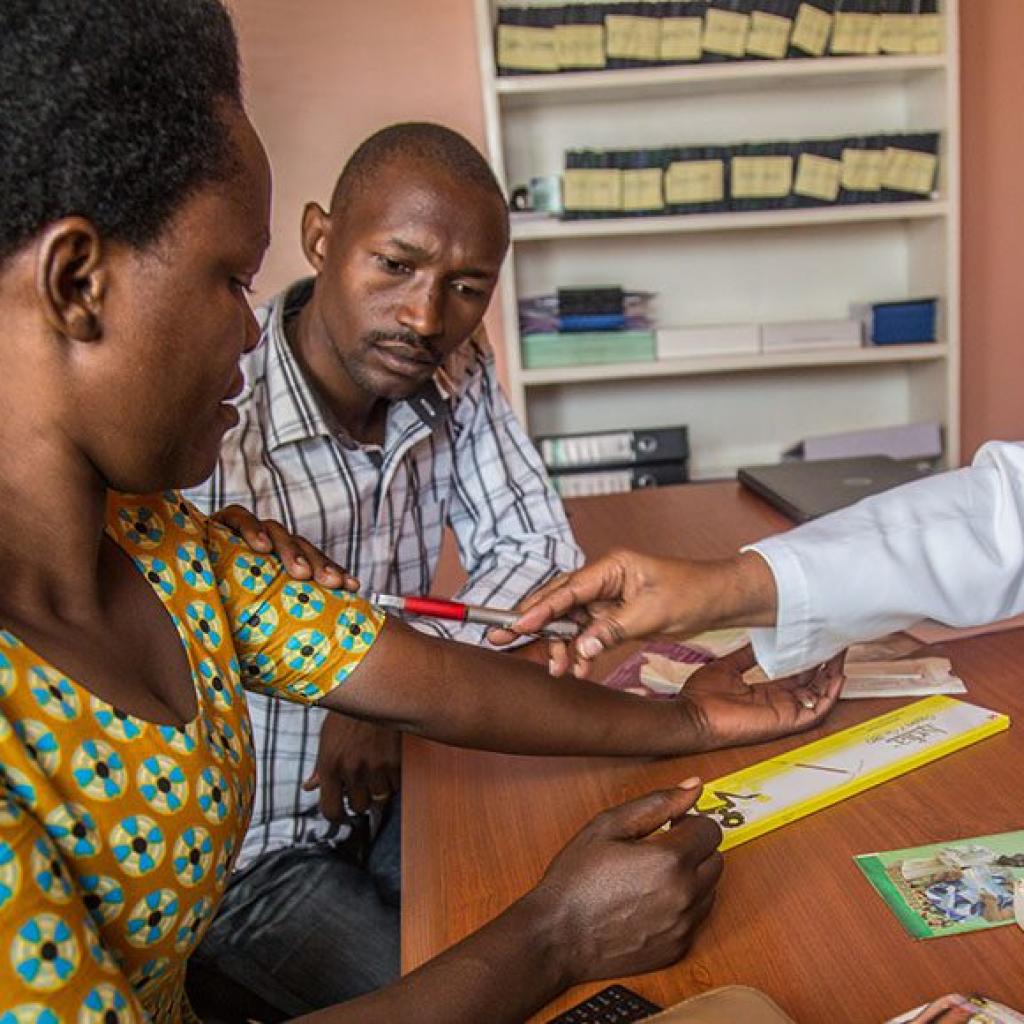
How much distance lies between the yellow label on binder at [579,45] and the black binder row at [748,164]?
0.20 meters

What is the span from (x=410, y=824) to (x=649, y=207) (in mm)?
2100

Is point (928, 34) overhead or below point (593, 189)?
overhead

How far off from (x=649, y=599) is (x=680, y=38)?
2.06 m

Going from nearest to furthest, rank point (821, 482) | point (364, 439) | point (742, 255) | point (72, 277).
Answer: point (72, 277) → point (364, 439) → point (821, 482) → point (742, 255)

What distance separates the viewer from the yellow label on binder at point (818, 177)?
9.15 ft

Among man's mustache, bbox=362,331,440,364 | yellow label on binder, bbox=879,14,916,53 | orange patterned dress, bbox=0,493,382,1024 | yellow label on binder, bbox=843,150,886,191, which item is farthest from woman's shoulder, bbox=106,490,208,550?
yellow label on binder, bbox=879,14,916,53

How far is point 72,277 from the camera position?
2.17ft

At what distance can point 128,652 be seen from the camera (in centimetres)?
79

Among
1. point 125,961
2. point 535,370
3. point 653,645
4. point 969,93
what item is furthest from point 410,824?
point 969,93

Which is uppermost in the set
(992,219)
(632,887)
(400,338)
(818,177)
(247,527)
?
(818,177)

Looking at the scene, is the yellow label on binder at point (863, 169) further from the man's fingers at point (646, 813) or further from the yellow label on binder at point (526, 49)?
the man's fingers at point (646, 813)

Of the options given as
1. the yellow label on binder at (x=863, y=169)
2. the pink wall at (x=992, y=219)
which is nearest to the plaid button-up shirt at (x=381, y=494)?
the yellow label on binder at (x=863, y=169)

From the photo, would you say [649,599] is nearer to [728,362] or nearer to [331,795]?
[331,795]

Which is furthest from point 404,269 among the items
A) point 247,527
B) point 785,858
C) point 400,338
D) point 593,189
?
point 593,189
